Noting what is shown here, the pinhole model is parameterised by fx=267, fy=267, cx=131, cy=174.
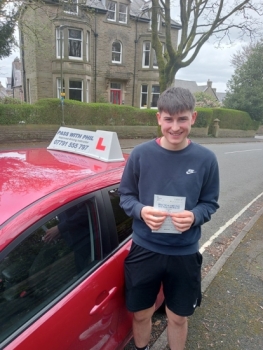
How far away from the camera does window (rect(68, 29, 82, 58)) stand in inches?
775

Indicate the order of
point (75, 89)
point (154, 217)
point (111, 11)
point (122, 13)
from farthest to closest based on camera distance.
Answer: point (122, 13) < point (111, 11) < point (75, 89) < point (154, 217)

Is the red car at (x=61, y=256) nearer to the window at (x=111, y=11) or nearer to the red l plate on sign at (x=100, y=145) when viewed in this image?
the red l plate on sign at (x=100, y=145)

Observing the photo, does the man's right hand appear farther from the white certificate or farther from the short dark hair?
the short dark hair

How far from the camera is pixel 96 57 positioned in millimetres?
21328

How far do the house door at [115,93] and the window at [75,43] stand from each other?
3.96 meters

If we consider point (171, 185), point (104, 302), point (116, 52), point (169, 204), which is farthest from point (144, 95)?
point (104, 302)

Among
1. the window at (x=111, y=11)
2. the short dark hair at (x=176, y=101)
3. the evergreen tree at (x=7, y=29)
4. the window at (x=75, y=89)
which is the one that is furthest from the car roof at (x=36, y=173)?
the window at (x=111, y=11)

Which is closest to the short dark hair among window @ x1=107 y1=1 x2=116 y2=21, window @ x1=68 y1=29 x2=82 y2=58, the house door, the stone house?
the stone house

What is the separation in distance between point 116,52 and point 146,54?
284 centimetres

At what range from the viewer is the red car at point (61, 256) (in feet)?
3.88

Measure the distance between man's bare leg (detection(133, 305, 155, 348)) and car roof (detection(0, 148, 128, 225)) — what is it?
3.04 feet

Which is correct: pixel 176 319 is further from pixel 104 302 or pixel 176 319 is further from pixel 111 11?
pixel 111 11

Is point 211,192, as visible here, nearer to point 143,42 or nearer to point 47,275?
point 47,275

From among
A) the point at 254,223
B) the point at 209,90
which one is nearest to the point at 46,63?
the point at 254,223
